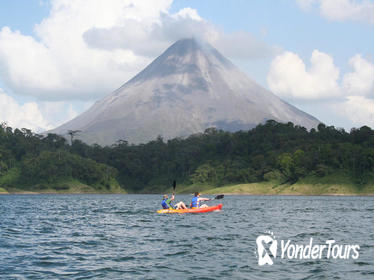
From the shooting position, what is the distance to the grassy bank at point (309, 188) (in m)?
143

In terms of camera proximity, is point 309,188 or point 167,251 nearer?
point 167,251

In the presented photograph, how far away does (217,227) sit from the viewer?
42000 mm

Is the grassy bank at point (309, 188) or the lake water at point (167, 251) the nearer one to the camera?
the lake water at point (167, 251)

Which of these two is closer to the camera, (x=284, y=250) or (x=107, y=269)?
(x=107, y=269)

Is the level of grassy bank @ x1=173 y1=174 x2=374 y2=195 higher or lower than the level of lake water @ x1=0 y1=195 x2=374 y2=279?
higher

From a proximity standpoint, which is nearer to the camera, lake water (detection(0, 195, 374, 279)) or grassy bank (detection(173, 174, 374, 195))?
lake water (detection(0, 195, 374, 279))

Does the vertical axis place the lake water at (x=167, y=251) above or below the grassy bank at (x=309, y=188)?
below

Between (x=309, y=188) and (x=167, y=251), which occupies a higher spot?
(x=309, y=188)

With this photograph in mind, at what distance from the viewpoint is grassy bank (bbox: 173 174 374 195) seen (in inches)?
5625

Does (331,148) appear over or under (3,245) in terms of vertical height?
over

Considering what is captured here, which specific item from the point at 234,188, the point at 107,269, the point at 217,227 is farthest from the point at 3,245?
the point at 234,188

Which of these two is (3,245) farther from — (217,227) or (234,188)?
(234,188)

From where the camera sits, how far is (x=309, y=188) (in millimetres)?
151125

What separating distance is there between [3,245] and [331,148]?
14832cm
